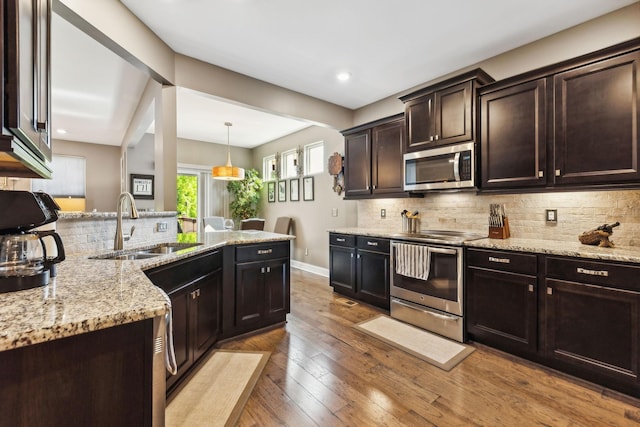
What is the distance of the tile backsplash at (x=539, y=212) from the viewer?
2273 mm

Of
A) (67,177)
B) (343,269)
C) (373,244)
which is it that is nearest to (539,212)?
(373,244)

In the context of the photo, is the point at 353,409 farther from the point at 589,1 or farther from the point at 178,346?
the point at 589,1

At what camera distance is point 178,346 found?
1.89 metres

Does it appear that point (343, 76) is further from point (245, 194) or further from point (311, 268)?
point (245, 194)

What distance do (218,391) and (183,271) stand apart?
82 cm

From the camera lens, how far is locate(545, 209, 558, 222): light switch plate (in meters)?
2.60

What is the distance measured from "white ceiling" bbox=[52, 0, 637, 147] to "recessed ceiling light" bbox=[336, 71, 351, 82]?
0.06 meters

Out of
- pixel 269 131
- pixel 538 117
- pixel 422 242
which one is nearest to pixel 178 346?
pixel 422 242

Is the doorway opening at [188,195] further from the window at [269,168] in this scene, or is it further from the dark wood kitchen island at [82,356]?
the dark wood kitchen island at [82,356]

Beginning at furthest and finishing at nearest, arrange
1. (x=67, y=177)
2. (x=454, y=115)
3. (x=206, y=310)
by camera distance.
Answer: (x=67, y=177), (x=454, y=115), (x=206, y=310)

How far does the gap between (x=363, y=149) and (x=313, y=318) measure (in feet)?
7.45

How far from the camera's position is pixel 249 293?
275cm

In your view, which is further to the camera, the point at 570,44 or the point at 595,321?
the point at 570,44

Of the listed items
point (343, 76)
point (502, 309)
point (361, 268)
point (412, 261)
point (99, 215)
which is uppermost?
point (343, 76)
